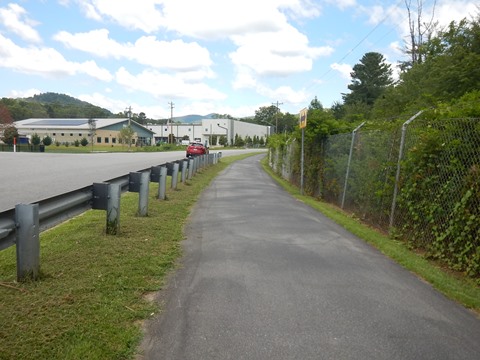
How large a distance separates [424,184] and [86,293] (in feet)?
16.7

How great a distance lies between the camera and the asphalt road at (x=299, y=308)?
10.7 ft

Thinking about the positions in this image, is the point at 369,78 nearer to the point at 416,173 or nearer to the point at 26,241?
the point at 416,173

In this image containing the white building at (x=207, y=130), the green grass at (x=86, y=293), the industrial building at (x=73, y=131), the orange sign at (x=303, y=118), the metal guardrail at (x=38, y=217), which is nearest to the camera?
the green grass at (x=86, y=293)

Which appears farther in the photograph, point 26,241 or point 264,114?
point 264,114

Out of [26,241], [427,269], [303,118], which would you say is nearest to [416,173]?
[427,269]

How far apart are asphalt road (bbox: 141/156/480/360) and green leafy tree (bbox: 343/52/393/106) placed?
54167 millimetres

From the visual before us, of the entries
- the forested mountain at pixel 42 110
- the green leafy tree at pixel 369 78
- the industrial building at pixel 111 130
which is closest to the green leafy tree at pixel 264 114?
the industrial building at pixel 111 130

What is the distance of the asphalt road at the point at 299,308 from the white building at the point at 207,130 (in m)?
113

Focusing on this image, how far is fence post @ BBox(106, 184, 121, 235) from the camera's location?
631cm

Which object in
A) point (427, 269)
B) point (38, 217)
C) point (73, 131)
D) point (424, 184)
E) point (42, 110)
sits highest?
point (42, 110)

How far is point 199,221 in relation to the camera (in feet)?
27.7

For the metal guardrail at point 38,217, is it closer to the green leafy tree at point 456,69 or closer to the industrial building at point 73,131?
the green leafy tree at point 456,69

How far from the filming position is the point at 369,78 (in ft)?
192

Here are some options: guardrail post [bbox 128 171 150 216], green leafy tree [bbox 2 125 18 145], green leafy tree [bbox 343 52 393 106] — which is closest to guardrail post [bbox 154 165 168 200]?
guardrail post [bbox 128 171 150 216]
